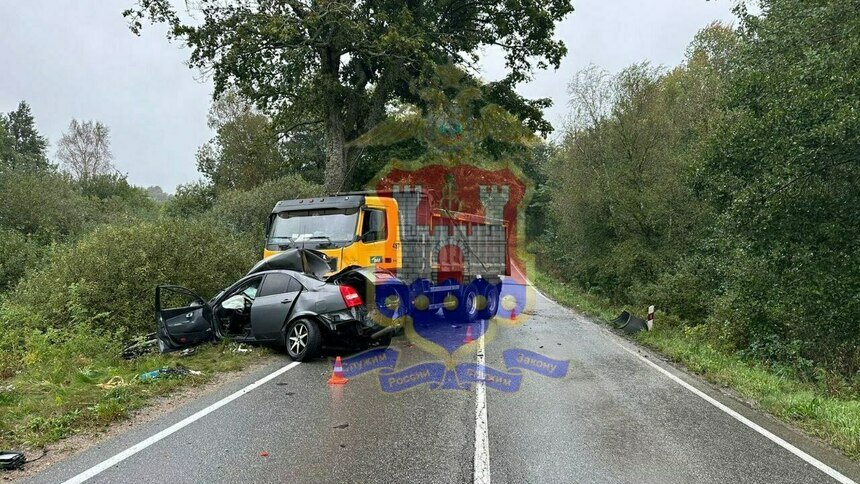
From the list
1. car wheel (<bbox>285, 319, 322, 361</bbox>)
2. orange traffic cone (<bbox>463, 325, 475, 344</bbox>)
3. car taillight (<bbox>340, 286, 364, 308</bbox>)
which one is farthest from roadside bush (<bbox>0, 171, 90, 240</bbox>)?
car taillight (<bbox>340, 286, 364, 308</bbox>)

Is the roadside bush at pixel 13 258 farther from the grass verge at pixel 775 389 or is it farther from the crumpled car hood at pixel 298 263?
the grass verge at pixel 775 389

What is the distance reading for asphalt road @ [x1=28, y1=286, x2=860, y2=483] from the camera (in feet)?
14.7

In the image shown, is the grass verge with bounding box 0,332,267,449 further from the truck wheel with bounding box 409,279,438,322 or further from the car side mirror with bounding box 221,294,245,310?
the truck wheel with bounding box 409,279,438,322

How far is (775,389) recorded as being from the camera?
27.0 feet

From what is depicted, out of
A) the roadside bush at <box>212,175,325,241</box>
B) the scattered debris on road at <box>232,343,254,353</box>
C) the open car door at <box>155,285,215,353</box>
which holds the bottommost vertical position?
the scattered debris on road at <box>232,343,254,353</box>

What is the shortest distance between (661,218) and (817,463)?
61.5ft

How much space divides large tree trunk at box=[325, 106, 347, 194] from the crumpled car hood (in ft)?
25.4

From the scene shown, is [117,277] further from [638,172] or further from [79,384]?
[638,172]

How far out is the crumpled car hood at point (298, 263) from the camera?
10258mm

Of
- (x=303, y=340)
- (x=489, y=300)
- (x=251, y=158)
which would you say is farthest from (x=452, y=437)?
(x=251, y=158)

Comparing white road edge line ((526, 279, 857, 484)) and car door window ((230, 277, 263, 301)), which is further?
car door window ((230, 277, 263, 301))

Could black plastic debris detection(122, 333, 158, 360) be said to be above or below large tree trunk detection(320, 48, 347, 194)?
below

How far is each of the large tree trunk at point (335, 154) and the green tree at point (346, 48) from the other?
0.11 feet

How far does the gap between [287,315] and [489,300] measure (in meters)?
7.75
